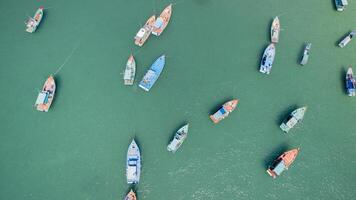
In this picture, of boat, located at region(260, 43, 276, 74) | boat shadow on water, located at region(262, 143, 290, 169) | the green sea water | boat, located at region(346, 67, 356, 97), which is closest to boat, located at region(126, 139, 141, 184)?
the green sea water

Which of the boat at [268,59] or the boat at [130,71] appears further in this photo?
the boat at [268,59]

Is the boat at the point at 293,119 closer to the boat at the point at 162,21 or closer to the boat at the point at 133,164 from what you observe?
the boat at the point at 133,164

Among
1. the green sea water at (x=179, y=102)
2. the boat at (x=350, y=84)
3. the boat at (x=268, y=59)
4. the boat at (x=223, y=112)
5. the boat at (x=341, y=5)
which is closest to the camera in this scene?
the green sea water at (x=179, y=102)

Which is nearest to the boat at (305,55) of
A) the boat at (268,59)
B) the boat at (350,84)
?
the boat at (268,59)

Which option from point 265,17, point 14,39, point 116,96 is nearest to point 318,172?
point 265,17

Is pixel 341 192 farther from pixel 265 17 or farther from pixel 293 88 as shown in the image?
pixel 265 17

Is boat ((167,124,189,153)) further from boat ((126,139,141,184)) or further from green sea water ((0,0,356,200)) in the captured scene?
boat ((126,139,141,184))

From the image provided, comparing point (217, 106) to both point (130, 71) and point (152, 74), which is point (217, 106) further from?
point (130, 71)
